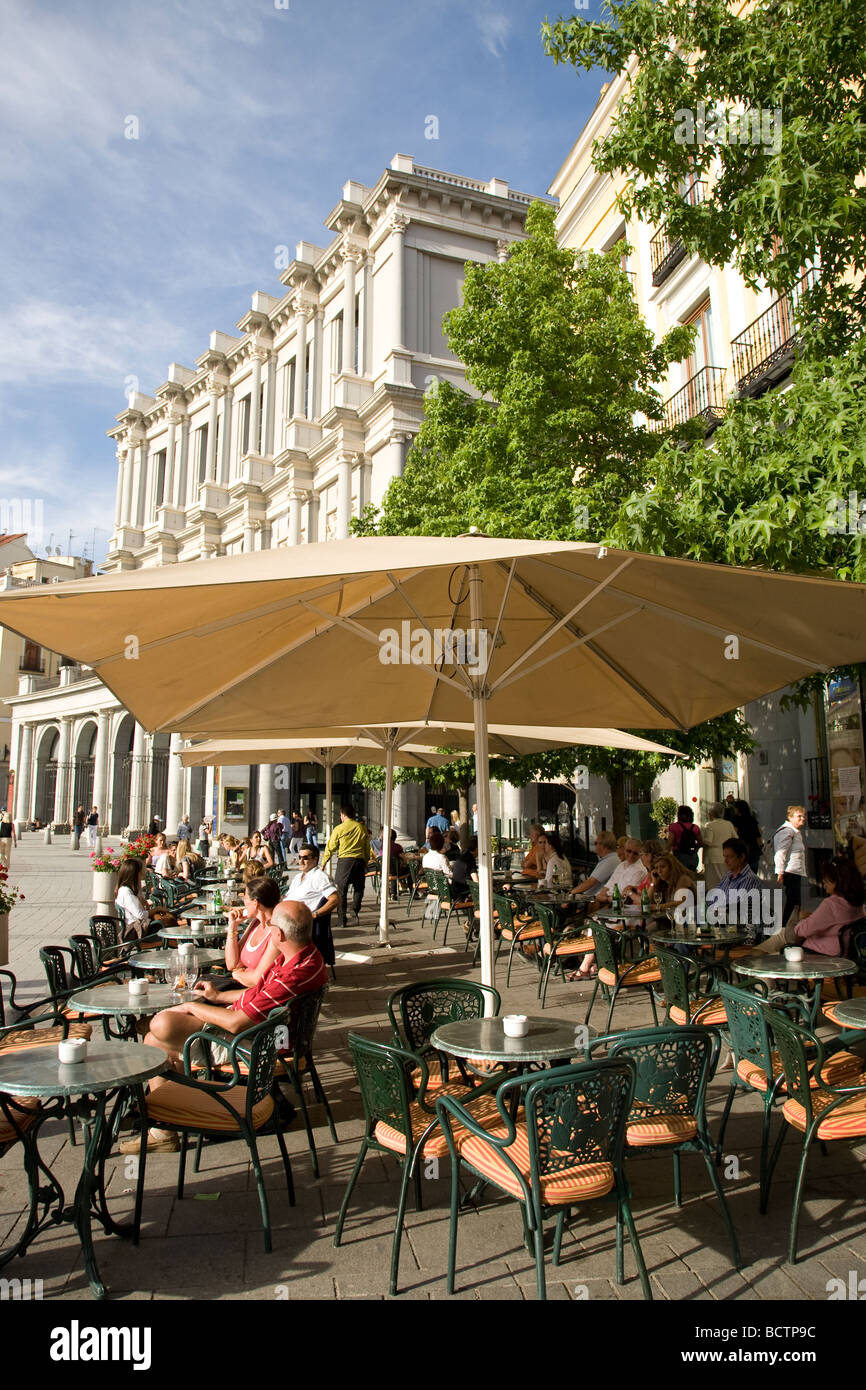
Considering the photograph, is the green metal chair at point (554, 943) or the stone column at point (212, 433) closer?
the green metal chair at point (554, 943)

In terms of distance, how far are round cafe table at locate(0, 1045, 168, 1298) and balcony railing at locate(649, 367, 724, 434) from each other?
46.9ft

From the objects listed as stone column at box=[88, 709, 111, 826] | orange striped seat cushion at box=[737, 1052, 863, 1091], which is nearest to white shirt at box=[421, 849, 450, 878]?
orange striped seat cushion at box=[737, 1052, 863, 1091]

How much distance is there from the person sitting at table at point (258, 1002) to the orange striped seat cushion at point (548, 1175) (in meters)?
1.55

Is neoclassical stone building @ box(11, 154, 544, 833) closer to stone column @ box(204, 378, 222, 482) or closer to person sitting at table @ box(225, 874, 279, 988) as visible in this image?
stone column @ box(204, 378, 222, 482)

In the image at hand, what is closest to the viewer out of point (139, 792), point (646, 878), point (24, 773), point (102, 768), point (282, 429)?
point (646, 878)

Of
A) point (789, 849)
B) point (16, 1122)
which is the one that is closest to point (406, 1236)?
point (16, 1122)

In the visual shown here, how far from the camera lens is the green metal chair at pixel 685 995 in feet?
18.6

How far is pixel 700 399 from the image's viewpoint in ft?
56.0

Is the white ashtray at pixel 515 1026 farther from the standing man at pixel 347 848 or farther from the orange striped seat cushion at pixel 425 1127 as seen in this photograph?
the standing man at pixel 347 848

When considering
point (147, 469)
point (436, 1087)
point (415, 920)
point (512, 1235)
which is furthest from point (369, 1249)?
point (147, 469)

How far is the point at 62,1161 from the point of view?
15.3ft

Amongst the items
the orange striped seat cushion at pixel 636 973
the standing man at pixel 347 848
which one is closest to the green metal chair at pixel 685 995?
the orange striped seat cushion at pixel 636 973

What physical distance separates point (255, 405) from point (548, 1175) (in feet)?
138

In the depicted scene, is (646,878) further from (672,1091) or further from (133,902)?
(672,1091)
